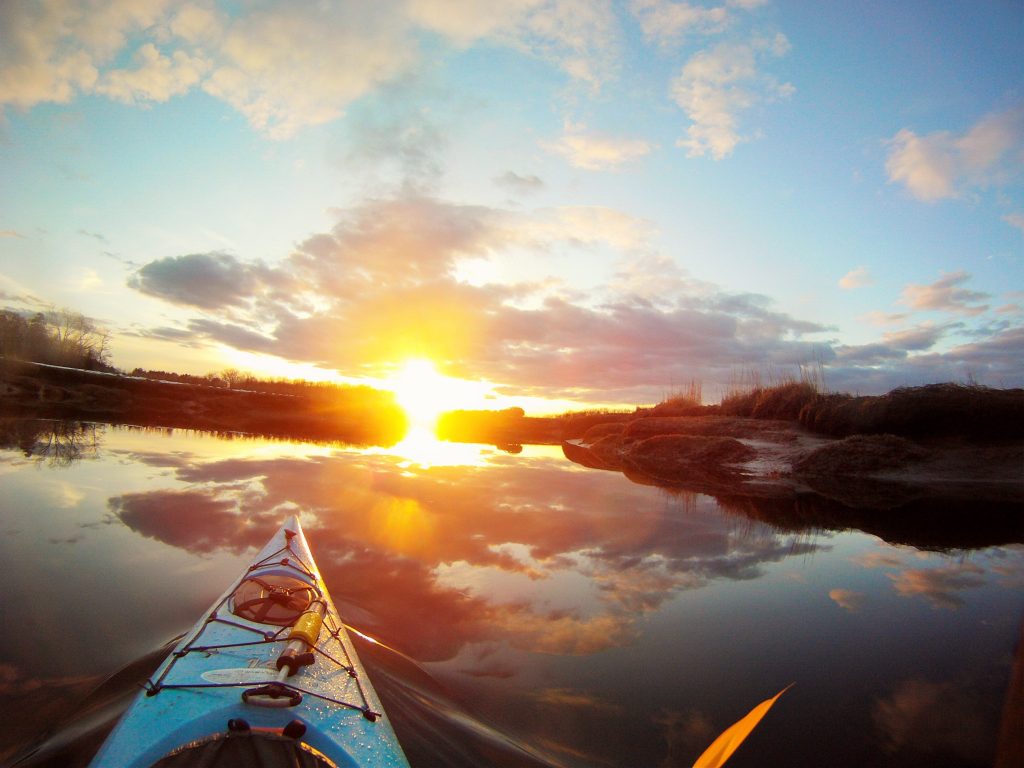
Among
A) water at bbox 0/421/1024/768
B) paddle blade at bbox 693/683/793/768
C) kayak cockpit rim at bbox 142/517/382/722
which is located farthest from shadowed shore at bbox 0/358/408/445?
paddle blade at bbox 693/683/793/768

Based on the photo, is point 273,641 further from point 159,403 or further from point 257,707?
point 159,403

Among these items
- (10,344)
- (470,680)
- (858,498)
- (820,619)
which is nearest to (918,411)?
(858,498)

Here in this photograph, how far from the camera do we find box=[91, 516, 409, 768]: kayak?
2.76m

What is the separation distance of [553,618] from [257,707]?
11.7 feet

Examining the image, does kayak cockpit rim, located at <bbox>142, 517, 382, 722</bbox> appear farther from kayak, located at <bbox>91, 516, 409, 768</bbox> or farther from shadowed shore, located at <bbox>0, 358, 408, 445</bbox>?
shadowed shore, located at <bbox>0, 358, 408, 445</bbox>

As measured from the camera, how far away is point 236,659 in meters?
3.73

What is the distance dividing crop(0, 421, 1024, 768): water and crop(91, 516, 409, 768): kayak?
0.50 meters

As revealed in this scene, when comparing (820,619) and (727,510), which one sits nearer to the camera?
(820,619)

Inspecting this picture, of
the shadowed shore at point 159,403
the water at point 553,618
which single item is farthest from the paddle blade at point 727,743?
the shadowed shore at point 159,403

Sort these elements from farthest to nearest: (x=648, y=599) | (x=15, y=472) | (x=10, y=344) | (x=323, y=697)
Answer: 1. (x=10, y=344)
2. (x=15, y=472)
3. (x=648, y=599)
4. (x=323, y=697)

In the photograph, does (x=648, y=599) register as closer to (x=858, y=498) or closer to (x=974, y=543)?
(x=974, y=543)

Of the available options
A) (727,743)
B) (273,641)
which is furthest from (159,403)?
(727,743)

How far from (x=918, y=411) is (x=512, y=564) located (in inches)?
697

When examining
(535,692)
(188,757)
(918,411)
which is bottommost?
(535,692)
